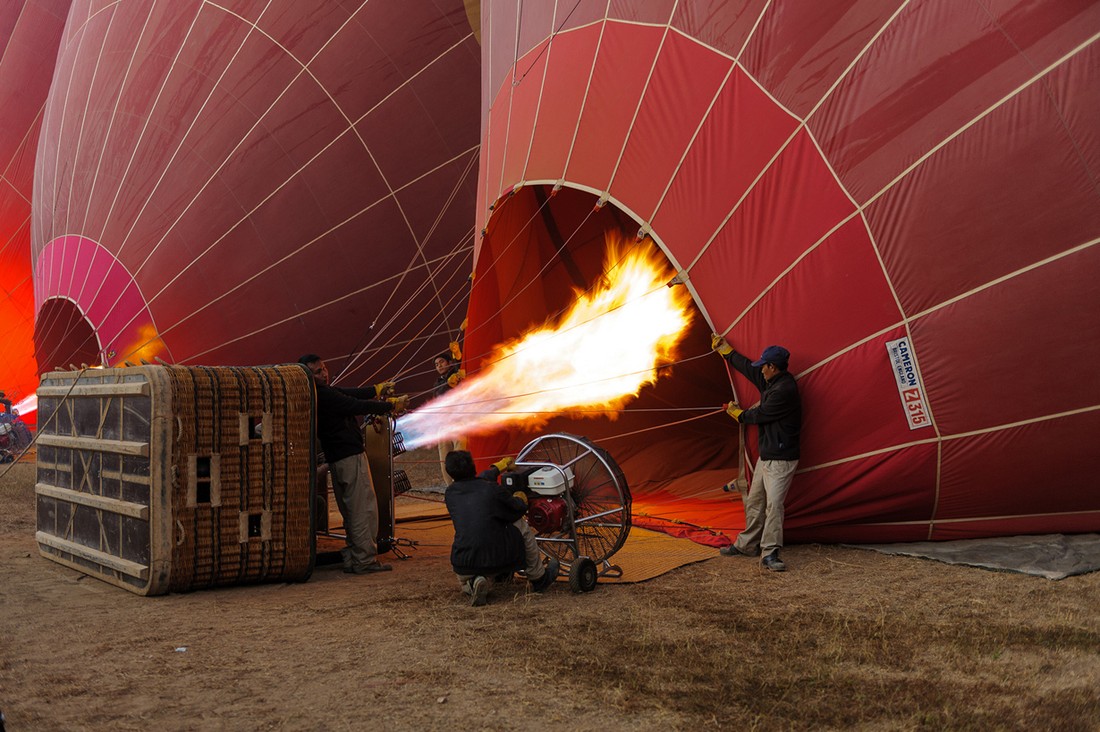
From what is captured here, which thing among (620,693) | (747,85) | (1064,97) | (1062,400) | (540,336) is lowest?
(620,693)

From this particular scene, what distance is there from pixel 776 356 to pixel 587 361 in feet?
6.05

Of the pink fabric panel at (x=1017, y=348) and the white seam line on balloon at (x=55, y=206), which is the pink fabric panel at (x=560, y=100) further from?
the white seam line on balloon at (x=55, y=206)

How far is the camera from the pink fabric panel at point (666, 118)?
5.44 meters

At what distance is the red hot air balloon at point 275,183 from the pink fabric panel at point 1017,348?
203 inches

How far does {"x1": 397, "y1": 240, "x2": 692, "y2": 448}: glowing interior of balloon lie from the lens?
6453 millimetres

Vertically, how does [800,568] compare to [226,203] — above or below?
below

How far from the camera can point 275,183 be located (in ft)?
27.8

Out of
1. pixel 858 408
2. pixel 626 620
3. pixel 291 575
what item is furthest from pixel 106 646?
pixel 858 408

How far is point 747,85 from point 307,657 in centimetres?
360

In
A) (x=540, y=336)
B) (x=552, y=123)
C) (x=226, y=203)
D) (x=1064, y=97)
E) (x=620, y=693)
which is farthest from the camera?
(x=226, y=203)

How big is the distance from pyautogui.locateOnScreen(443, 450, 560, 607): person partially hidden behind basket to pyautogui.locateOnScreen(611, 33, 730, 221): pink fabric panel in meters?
1.98

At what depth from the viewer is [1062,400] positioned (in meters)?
4.60

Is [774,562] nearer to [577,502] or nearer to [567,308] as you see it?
[577,502]

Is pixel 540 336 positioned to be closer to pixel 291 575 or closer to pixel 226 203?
pixel 291 575
